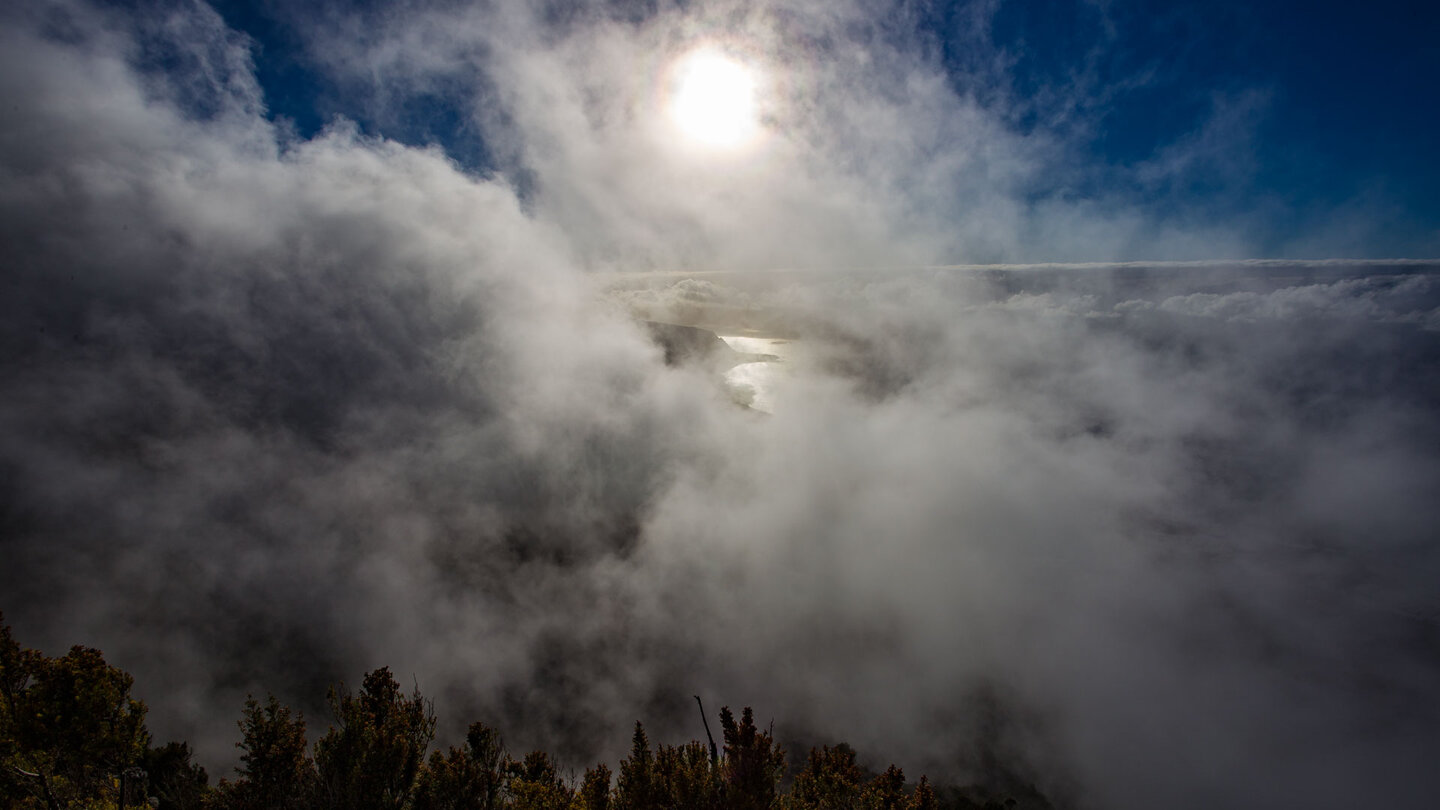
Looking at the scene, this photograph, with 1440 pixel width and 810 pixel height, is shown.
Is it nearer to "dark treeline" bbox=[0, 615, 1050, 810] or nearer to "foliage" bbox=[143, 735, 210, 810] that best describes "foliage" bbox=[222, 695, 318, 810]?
"dark treeline" bbox=[0, 615, 1050, 810]

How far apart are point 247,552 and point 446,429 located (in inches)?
623

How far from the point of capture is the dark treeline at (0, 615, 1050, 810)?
1260cm

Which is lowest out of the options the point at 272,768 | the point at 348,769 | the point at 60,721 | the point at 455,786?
the point at 455,786

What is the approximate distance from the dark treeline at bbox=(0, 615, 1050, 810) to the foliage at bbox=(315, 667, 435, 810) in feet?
0.10

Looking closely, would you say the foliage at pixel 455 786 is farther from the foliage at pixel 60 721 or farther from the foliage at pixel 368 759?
the foliage at pixel 60 721

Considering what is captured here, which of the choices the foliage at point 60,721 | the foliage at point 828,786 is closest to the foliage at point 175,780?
the foliage at point 60,721

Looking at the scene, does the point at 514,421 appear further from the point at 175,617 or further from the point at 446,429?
the point at 175,617

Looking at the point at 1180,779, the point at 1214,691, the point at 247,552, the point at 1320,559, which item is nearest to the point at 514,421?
the point at 247,552

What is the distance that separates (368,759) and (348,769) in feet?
1.97

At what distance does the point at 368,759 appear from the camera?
15.5 meters

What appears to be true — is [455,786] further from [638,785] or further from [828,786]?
[828,786]

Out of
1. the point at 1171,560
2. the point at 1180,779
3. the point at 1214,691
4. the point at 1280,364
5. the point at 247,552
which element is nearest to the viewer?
the point at 247,552

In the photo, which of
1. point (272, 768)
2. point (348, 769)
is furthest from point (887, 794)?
point (272, 768)

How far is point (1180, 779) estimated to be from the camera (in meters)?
40.5
